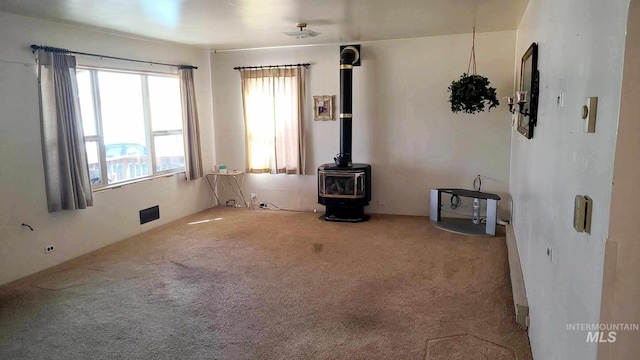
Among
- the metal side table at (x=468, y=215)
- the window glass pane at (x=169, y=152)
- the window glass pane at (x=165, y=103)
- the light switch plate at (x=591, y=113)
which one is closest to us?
the light switch plate at (x=591, y=113)

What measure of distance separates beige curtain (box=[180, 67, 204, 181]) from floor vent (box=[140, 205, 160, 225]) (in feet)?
2.31

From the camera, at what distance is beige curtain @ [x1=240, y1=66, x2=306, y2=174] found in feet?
20.2

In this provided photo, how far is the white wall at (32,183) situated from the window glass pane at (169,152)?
0.69m

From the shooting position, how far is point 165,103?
5.85 metres

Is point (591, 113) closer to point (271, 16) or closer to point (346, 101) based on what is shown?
point (271, 16)

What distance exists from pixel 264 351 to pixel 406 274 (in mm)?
1681

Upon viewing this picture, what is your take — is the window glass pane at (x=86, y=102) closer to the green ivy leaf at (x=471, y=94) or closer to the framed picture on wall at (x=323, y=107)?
the framed picture on wall at (x=323, y=107)

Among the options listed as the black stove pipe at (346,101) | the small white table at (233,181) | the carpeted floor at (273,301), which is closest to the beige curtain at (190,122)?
the small white table at (233,181)

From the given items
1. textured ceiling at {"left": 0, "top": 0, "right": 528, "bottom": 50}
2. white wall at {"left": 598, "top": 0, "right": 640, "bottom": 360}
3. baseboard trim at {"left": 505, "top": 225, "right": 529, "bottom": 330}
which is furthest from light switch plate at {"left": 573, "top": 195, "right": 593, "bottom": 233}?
textured ceiling at {"left": 0, "top": 0, "right": 528, "bottom": 50}

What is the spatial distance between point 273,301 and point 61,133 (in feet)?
9.10

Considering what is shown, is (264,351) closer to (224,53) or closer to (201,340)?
(201,340)

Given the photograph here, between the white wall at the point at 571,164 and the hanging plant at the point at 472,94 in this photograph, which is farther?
the hanging plant at the point at 472,94

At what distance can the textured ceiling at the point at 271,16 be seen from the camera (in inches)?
144

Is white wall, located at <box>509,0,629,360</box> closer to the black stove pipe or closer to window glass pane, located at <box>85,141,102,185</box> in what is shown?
the black stove pipe
